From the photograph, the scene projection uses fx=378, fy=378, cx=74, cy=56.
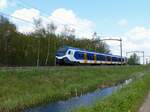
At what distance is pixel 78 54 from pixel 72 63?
6.22 ft

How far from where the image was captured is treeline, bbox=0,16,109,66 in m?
84.8

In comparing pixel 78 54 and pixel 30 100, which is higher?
pixel 78 54

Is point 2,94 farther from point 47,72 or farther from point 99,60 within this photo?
point 99,60

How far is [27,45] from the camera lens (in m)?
90.1

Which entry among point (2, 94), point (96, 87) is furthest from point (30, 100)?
point (96, 87)

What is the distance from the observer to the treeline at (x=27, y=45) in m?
84.8

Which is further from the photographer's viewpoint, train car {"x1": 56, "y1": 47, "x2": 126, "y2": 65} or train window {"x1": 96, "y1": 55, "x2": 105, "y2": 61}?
train window {"x1": 96, "y1": 55, "x2": 105, "y2": 61}

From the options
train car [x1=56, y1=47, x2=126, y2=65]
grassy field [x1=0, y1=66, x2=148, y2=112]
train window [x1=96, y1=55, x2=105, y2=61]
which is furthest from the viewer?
train window [x1=96, y1=55, x2=105, y2=61]

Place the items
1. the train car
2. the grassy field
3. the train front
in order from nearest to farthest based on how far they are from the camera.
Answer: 1. the grassy field
2. the train front
3. the train car

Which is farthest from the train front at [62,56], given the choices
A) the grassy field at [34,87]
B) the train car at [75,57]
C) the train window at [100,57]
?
the train window at [100,57]

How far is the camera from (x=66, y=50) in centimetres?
5972

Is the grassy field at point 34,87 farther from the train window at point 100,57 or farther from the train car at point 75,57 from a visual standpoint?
the train window at point 100,57

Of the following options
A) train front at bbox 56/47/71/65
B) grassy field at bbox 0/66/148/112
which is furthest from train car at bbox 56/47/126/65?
grassy field at bbox 0/66/148/112

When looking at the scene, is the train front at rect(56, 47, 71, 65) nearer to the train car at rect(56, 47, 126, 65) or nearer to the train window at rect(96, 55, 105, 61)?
the train car at rect(56, 47, 126, 65)
